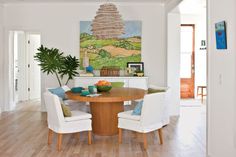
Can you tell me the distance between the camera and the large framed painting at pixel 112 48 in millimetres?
7750

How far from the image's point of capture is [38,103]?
30.0ft

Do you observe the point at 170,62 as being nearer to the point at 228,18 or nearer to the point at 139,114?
the point at 139,114

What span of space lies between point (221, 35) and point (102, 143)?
8.30 ft

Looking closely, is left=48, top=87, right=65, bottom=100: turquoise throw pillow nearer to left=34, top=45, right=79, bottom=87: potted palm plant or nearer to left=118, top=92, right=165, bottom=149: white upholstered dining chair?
left=34, top=45, right=79, bottom=87: potted palm plant

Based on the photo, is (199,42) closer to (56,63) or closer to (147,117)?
(56,63)

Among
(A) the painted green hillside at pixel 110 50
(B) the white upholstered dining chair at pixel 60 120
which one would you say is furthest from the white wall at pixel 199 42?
(B) the white upholstered dining chair at pixel 60 120

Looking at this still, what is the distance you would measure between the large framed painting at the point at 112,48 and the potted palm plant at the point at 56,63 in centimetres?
50

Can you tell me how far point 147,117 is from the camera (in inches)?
174

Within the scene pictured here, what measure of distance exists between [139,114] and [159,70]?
11.1ft

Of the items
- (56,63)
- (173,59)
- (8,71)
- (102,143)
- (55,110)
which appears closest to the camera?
(55,110)

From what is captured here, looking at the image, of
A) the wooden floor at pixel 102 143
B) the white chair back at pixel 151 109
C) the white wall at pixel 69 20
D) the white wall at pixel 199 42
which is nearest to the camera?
the wooden floor at pixel 102 143

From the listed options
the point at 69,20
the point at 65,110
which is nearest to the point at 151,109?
the point at 65,110

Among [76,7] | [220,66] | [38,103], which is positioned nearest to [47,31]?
[76,7]

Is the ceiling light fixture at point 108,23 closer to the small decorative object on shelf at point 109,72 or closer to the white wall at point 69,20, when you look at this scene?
the small decorative object on shelf at point 109,72
